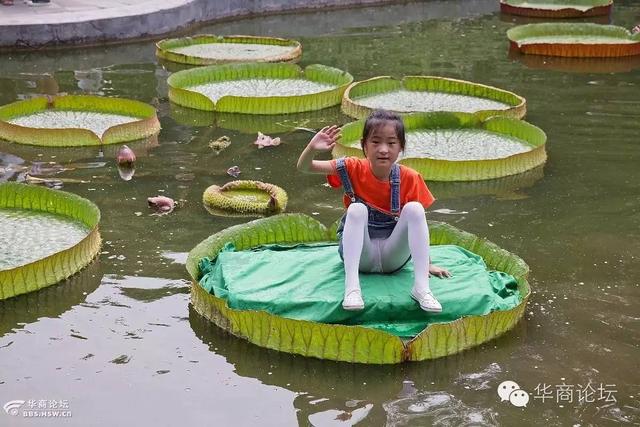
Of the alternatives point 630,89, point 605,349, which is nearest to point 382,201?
point 605,349

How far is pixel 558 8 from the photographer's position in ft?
45.6

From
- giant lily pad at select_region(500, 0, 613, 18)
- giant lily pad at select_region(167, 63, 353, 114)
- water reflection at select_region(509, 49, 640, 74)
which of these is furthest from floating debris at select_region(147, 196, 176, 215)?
giant lily pad at select_region(500, 0, 613, 18)

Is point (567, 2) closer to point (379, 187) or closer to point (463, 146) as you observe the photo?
point (463, 146)

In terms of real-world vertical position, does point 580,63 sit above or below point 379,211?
below

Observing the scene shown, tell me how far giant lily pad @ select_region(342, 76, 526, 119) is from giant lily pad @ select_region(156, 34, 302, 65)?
1587 mm

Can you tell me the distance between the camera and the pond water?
3.92 meters

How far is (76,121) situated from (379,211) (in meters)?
4.03

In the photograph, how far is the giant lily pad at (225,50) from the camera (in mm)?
10125

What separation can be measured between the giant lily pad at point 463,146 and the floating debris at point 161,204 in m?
1.43

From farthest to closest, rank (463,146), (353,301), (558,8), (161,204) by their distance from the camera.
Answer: (558,8) < (463,146) < (161,204) < (353,301)

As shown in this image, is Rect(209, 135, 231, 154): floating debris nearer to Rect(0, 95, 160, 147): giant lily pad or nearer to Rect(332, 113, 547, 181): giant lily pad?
Rect(0, 95, 160, 147): giant lily pad

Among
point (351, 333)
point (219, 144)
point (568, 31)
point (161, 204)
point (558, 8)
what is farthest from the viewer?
point (558, 8)

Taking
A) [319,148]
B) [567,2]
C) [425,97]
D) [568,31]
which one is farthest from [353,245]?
[567,2]

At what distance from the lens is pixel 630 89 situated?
9469 mm
